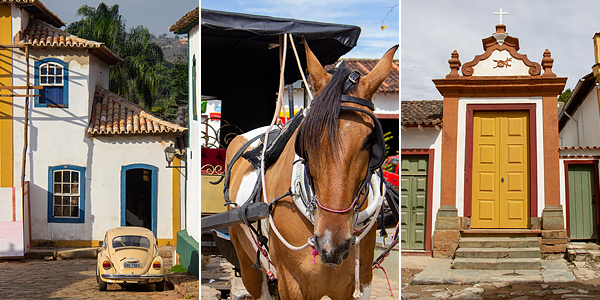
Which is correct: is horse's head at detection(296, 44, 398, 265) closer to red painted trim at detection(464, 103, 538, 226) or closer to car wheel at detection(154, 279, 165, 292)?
red painted trim at detection(464, 103, 538, 226)

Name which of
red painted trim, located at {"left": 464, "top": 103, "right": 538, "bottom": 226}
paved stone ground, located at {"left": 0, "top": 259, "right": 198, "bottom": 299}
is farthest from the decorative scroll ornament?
paved stone ground, located at {"left": 0, "top": 259, "right": 198, "bottom": 299}

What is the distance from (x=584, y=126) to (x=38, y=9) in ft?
58.2

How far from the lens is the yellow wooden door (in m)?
11.8

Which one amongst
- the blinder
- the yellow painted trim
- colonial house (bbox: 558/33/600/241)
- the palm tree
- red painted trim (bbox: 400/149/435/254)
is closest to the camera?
the blinder

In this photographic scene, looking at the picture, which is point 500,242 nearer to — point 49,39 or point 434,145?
point 434,145

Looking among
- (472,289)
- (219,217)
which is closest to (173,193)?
(472,289)

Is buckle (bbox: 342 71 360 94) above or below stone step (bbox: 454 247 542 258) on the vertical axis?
above

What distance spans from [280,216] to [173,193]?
15.0m

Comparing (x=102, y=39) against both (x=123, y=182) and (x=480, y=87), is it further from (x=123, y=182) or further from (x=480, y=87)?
(x=480, y=87)

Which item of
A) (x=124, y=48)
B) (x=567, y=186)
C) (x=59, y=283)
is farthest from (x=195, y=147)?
(x=124, y=48)

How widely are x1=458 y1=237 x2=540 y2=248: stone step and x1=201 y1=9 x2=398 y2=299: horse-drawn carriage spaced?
27.7 feet

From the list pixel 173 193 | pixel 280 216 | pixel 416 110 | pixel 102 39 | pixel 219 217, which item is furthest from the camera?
pixel 102 39

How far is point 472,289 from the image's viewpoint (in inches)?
348

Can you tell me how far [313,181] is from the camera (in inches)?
97.1
